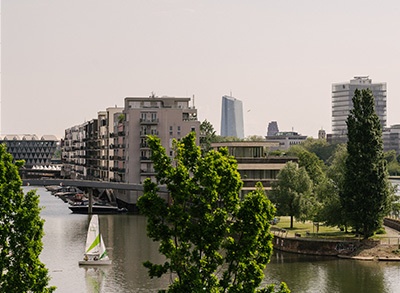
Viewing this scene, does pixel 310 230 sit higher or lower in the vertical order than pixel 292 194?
lower

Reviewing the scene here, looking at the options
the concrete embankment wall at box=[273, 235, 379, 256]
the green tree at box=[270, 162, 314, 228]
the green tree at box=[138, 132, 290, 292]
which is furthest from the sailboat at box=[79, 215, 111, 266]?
the green tree at box=[138, 132, 290, 292]

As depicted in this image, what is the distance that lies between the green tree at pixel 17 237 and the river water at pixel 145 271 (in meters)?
29.7

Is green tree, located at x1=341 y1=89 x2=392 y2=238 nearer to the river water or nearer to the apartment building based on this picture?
the river water

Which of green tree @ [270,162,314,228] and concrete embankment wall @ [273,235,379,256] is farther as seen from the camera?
green tree @ [270,162,314,228]

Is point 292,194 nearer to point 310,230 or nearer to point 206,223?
point 310,230

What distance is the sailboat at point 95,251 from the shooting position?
81.8 m

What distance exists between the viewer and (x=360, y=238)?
90125 millimetres

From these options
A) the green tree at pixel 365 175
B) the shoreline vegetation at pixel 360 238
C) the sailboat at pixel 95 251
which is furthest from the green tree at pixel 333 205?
the sailboat at pixel 95 251

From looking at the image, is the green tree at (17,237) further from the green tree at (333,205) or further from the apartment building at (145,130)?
the apartment building at (145,130)

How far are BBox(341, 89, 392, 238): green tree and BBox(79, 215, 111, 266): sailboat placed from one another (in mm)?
25761

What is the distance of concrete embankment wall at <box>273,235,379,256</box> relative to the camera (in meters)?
88.1

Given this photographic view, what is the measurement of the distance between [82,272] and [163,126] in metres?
77.9

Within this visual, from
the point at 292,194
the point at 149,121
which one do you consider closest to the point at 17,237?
the point at 292,194

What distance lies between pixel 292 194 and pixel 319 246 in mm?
13078
